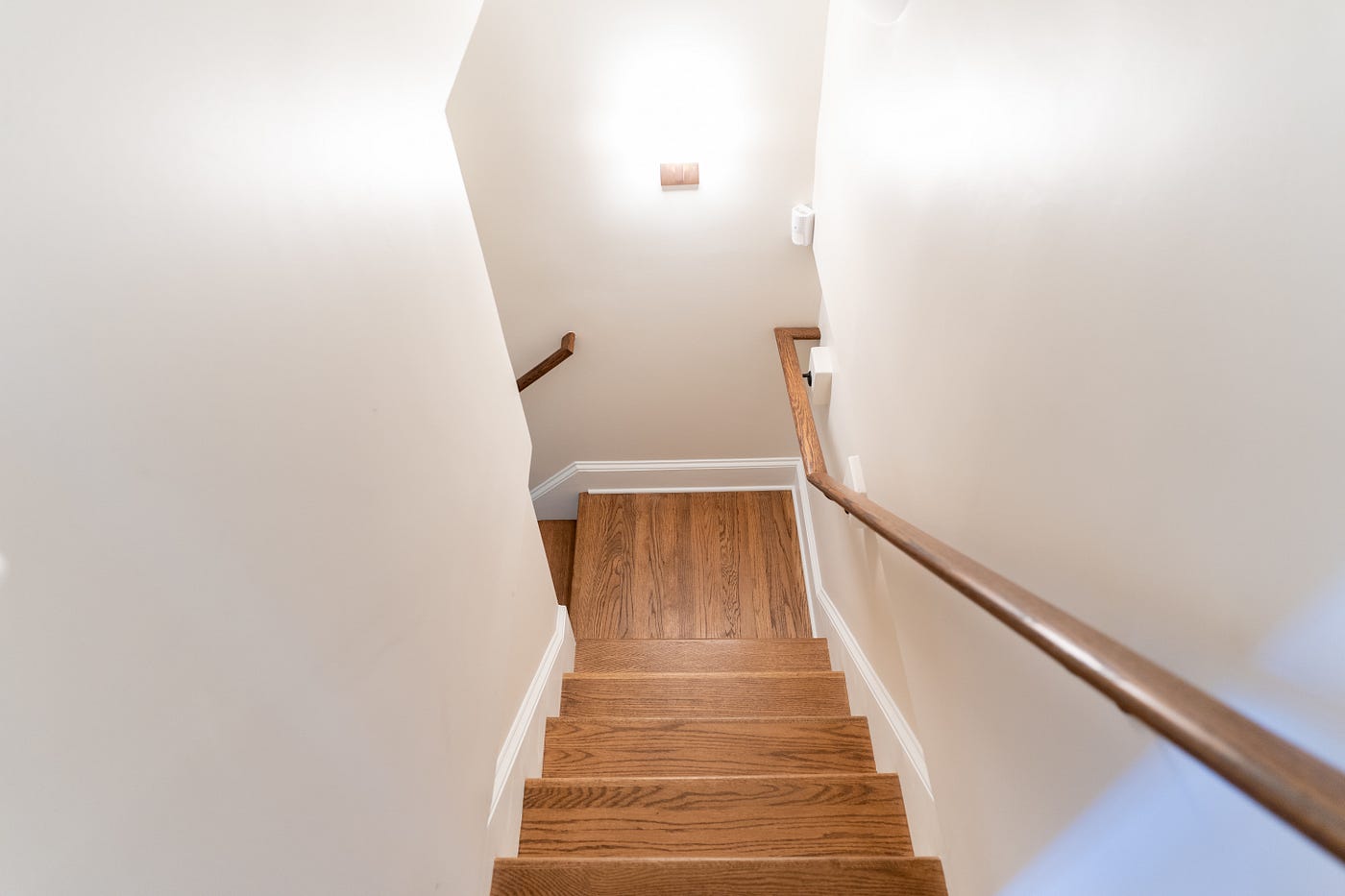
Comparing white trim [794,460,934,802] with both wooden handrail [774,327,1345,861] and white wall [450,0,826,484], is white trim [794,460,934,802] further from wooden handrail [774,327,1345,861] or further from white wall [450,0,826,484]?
wooden handrail [774,327,1345,861]

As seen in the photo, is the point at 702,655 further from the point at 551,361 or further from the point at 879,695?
the point at 551,361

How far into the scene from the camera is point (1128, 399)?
2.59 ft

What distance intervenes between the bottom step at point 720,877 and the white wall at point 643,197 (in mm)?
2257

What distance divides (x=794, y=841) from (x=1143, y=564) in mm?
1466

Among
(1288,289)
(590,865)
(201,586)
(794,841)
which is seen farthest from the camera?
(794,841)

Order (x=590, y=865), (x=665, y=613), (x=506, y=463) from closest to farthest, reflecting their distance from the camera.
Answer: (x=590, y=865) → (x=506, y=463) → (x=665, y=613)

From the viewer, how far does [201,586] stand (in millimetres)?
807

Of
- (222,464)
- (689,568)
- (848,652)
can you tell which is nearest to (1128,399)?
(222,464)

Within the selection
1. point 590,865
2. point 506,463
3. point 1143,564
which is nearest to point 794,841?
point 590,865

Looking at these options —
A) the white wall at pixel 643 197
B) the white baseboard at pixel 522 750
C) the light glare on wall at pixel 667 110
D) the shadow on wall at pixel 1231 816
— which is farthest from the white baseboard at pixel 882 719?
the light glare on wall at pixel 667 110

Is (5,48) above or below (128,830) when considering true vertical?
above

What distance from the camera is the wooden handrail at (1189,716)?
0.48m

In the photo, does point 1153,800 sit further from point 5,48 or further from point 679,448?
point 679,448

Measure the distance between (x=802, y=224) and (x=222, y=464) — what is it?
2.45 metres
